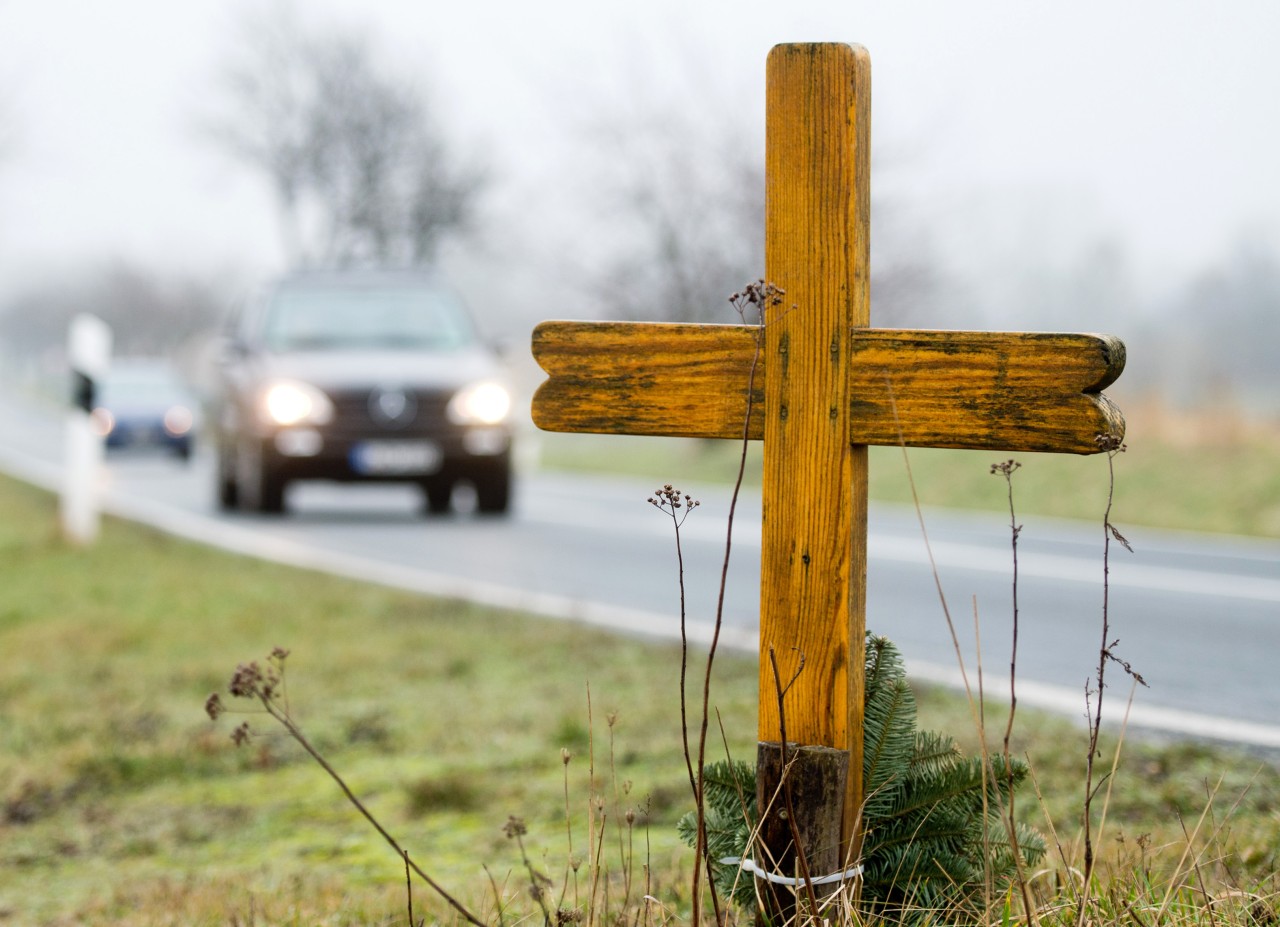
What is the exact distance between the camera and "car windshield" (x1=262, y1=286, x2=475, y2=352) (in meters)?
12.5

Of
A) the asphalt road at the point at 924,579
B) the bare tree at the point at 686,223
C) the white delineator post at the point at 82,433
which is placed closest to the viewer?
→ the asphalt road at the point at 924,579

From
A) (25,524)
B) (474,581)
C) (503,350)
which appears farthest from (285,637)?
(25,524)

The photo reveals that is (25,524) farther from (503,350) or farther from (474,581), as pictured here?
(474,581)

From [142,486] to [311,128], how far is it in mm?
18928

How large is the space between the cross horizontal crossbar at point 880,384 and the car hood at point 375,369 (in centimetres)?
976

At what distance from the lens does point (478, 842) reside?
12.1 ft

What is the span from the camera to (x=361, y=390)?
39.3 feet

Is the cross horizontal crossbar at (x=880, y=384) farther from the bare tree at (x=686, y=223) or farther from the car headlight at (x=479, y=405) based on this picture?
the bare tree at (x=686, y=223)

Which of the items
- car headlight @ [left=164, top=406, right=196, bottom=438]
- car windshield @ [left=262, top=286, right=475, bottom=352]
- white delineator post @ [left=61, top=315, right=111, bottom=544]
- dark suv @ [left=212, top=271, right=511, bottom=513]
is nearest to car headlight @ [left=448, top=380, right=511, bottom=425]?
dark suv @ [left=212, top=271, right=511, bottom=513]

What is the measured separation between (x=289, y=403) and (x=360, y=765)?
7.70 m

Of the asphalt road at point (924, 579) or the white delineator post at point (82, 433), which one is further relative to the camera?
the white delineator post at point (82, 433)

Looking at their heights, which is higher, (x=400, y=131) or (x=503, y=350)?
(x=400, y=131)

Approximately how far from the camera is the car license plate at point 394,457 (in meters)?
12.0

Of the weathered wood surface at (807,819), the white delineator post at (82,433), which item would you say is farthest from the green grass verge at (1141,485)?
the weathered wood surface at (807,819)
